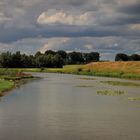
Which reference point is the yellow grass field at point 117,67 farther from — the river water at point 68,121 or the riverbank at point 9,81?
the river water at point 68,121

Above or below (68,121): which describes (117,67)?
above

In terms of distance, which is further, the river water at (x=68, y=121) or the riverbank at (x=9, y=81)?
the riverbank at (x=9, y=81)

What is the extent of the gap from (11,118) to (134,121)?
281 inches

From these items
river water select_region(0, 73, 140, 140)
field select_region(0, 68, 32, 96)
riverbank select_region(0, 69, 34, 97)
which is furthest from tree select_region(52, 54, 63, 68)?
river water select_region(0, 73, 140, 140)

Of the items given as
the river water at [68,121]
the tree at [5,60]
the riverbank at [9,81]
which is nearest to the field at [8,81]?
the riverbank at [9,81]

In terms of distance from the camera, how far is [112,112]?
91.8 feet

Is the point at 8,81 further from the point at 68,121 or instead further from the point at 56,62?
the point at 56,62

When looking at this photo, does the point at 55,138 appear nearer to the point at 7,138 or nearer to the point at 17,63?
the point at 7,138

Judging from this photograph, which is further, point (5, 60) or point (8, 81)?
point (5, 60)

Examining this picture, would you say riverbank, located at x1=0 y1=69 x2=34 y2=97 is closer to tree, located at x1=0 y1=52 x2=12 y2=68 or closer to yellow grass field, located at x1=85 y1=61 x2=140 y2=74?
yellow grass field, located at x1=85 y1=61 x2=140 y2=74

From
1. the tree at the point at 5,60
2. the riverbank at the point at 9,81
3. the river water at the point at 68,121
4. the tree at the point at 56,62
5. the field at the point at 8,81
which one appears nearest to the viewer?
the river water at the point at 68,121

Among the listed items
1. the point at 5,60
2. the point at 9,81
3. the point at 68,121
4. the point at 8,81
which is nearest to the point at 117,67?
the point at 5,60

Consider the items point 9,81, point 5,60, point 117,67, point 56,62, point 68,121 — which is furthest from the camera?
point 56,62

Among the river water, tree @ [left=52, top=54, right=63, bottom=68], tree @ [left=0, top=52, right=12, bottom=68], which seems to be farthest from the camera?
tree @ [left=52, top=54, right=63, bottom=68]
